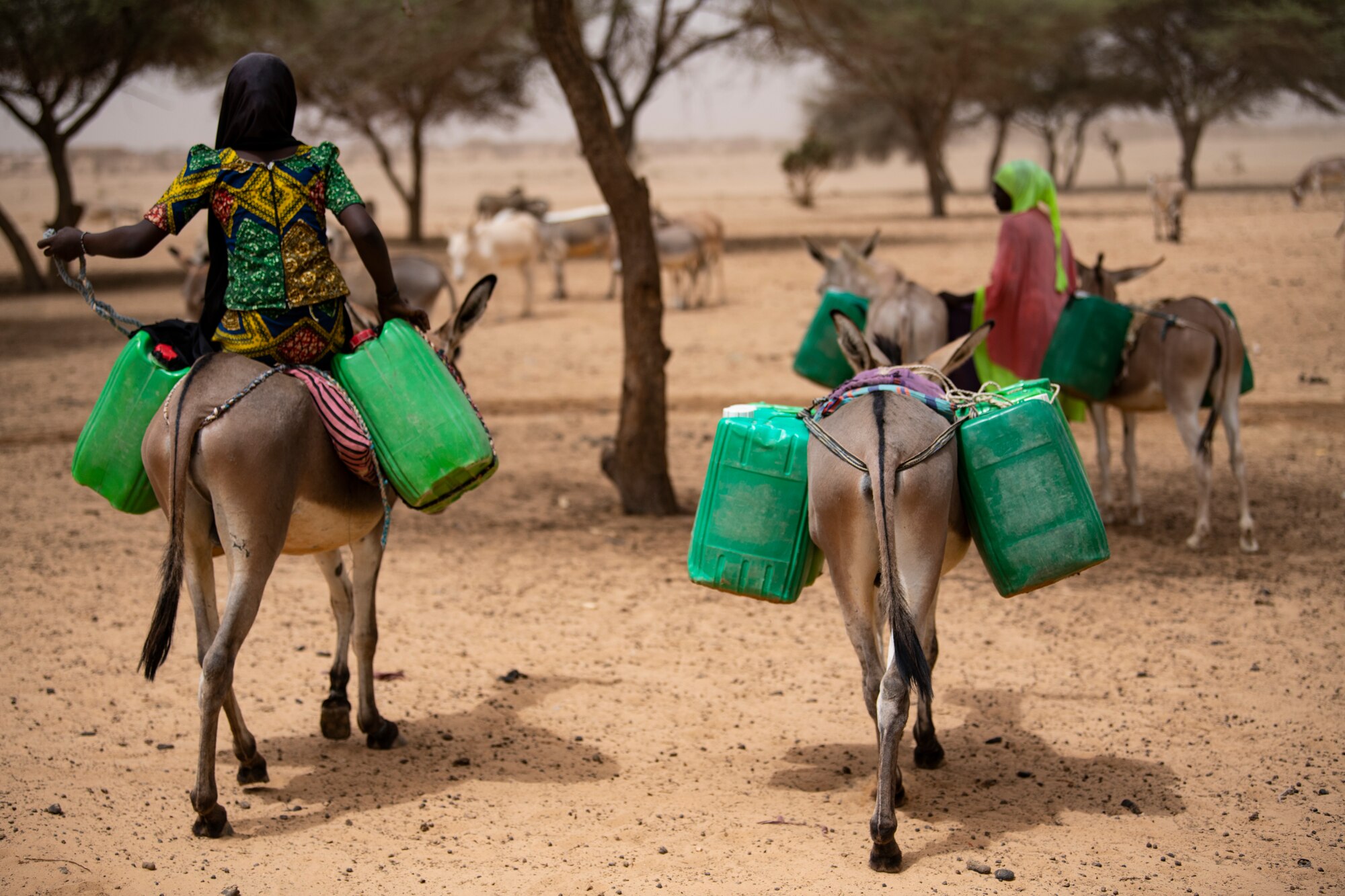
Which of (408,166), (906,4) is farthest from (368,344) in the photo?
(408,166)

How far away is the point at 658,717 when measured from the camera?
17.5 ft

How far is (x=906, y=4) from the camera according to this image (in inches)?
1309

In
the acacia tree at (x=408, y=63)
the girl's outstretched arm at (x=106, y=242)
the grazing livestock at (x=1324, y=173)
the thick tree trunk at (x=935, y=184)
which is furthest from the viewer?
the thick tree trunk at (x=935, y=184)

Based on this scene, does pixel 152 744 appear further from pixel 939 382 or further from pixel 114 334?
pixel 114 334

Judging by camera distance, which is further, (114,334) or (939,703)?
(114,334)

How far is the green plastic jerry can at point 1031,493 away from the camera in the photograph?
13.5 ft

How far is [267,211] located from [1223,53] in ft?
138

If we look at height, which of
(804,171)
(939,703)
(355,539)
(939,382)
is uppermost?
(804,171)

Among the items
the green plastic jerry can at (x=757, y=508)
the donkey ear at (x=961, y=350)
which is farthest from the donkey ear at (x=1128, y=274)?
the green plastic jerry can at (x=757, y=508)

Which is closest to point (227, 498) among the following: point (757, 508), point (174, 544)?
point (174, 544)

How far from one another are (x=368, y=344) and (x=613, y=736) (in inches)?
77.2

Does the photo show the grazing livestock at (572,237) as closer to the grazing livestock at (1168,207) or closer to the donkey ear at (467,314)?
the grazing livestock at (1168,207)

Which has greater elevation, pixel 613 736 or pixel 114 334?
pixel 114 334

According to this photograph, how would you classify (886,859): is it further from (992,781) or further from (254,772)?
(254,772)
